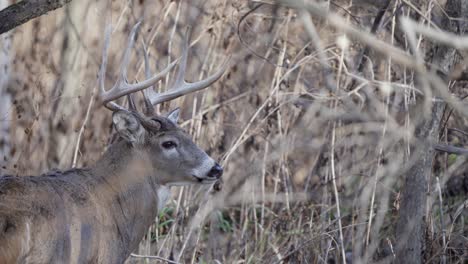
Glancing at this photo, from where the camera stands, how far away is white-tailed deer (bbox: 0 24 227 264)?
16.4 ft

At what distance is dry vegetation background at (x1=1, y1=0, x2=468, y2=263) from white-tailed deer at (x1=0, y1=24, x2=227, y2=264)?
1120mm

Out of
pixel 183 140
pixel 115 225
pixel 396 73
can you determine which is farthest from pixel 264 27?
pixel 115 225

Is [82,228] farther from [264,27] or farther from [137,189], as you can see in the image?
[264,27]

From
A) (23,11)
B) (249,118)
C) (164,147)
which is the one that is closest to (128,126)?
(164,147)

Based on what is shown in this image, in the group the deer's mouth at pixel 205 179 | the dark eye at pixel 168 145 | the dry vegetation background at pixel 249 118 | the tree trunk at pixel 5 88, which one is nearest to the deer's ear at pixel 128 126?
the dark eye at pixel 168 145

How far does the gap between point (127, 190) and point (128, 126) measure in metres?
0.46

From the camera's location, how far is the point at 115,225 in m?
5.68

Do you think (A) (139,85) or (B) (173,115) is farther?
(B) (173,115)

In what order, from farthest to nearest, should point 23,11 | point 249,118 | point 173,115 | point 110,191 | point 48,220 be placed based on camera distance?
point 249,118 < point 173,115 < point 110,191 < point 48,220 < point 23,11

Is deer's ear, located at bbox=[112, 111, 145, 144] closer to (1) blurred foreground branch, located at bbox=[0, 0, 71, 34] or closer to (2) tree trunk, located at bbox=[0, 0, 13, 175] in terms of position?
(1) blurred foreground branch, located at bbox=[0, 0, 71, 34]

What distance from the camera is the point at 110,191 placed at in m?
5.76

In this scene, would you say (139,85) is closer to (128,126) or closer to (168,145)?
(128,126)

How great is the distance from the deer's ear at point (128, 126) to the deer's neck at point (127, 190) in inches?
2.6

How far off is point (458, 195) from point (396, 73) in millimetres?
1466
